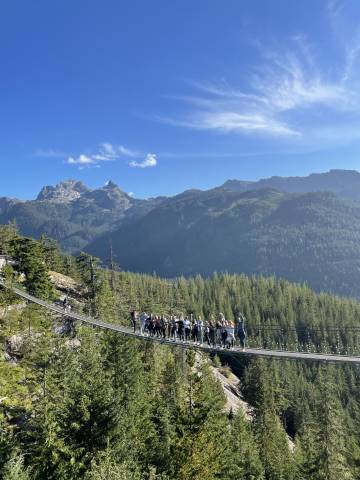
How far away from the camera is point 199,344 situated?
31.3m

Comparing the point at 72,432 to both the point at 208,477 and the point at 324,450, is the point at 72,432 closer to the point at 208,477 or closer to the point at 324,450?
the point at 208,477

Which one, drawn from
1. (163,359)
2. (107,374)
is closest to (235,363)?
(163,359)

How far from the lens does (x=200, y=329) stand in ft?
106

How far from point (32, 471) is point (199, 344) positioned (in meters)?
13.1

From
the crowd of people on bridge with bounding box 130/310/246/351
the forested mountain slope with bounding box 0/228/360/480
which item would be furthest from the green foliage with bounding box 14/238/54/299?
the crowd of people on bridge with bounding box 130/310/246/351

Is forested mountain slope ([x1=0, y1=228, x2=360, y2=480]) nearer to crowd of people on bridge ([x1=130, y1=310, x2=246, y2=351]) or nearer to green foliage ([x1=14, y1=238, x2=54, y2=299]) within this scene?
green foliage ([x1=14, y1=238, x2=54, y2=299])

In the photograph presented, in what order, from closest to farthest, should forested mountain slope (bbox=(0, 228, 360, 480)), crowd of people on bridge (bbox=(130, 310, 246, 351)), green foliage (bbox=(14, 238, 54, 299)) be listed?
forested mountain slope (bbox=(0, 228, 360, 480)) < crowd of people on bridge (bbox=(130, 310, 246, 351)) < green foliage (bbox=(14, 238, 54, 299))

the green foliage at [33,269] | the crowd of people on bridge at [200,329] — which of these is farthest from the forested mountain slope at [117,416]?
the crowd of people on bridge at [200,329]

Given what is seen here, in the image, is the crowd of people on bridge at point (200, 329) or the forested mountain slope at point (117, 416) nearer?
the forested mountain slope at point (117, 416)

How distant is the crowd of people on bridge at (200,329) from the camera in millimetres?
29875

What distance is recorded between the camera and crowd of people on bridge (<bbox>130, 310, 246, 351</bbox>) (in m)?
29.9

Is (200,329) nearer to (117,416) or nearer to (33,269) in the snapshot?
(117,416)

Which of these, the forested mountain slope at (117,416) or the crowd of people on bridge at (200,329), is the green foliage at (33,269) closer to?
the forested mountain slope at (117,416)

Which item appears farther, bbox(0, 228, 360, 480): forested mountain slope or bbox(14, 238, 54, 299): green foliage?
bbox(14, 238, 54, 299): green foliage
